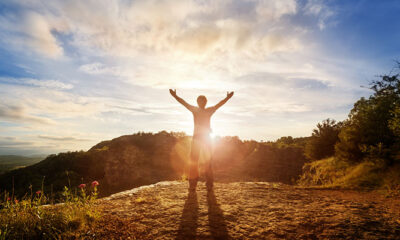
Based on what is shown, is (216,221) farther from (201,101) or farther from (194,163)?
(201,101)

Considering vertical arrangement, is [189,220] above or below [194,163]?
below

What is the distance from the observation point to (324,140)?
38.4 ft

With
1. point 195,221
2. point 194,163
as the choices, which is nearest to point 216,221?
point 195,221

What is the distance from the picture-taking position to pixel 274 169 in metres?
17.2

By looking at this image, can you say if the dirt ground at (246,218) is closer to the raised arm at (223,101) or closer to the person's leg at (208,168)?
the person's leg at (208,168)

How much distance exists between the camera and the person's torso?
5.84 m

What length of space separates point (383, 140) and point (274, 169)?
10.8 m

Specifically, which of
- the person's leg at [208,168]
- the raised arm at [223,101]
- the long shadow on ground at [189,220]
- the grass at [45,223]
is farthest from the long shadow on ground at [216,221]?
the raised arm at [223,101]

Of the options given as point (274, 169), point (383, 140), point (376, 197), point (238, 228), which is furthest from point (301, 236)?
point (274, 169)

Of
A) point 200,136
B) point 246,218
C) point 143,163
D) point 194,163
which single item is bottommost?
point 143,163

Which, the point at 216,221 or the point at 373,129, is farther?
the point at 373,129

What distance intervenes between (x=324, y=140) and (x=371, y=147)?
5504 millimetres

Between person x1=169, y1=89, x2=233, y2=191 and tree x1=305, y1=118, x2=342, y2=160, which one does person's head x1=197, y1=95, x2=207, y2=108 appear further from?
tree x1=305, y1=118, x2=342, y2=160

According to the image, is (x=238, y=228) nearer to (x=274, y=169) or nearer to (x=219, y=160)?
(x=274, y=169)
